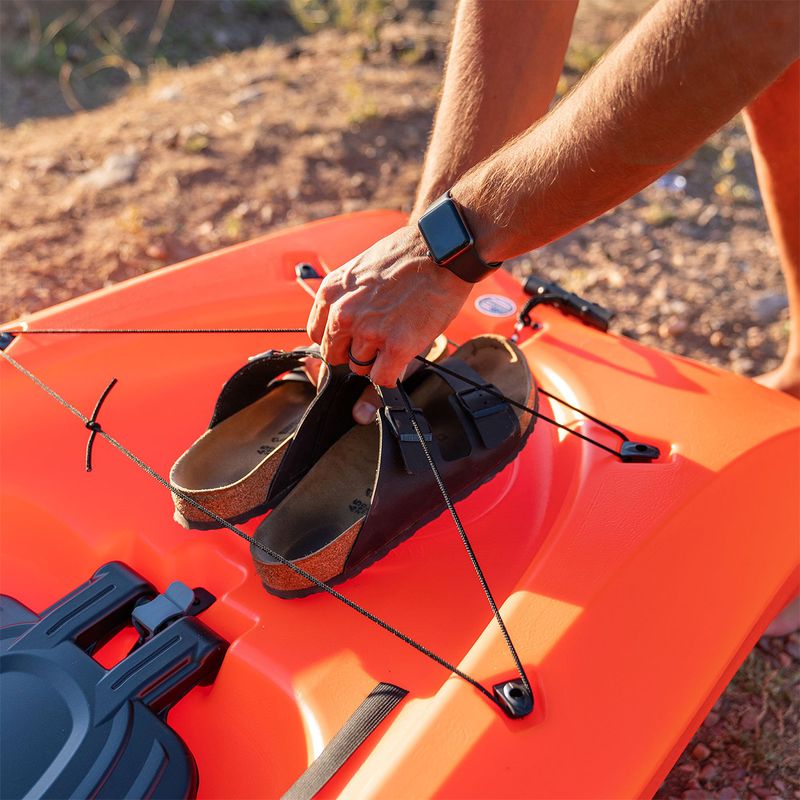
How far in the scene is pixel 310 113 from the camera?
3.30 m

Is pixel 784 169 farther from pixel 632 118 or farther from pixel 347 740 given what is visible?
pixel 347 740

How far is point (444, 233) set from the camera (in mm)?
1133

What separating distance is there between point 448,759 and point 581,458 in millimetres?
590

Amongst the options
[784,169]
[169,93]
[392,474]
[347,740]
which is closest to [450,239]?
[392,474]

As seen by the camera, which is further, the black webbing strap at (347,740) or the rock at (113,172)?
the rock at (113,172)

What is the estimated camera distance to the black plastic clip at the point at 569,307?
1743mm

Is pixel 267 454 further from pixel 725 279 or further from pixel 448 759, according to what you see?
pixel 725 279

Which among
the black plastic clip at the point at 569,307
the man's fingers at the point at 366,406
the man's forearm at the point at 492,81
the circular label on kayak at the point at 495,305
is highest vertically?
the man's forearm at the point at 492,81

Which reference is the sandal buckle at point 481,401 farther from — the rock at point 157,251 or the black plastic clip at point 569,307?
the rock at point 157,251

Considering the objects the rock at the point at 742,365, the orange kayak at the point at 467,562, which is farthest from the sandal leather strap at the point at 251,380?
the rock at the point at 742,365

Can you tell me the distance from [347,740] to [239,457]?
1.71 ft

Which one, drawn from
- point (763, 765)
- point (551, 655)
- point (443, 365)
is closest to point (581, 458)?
point (443, 365)

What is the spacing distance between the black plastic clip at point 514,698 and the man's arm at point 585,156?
0.43m

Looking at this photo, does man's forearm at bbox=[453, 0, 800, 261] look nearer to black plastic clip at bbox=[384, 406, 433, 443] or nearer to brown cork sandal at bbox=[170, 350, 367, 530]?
black plastic clip at bbox=[384, 406, 433, 443]
